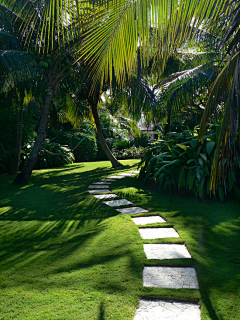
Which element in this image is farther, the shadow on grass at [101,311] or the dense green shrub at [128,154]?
the dense green shrub at [128,154]

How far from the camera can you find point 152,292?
2.05m

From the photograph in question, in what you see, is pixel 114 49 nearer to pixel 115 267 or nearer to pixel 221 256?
pixel 115 267

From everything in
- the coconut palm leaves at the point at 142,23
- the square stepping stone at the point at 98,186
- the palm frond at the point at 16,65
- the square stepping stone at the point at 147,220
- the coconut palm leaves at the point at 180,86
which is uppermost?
the palm frond at the point at 16,65

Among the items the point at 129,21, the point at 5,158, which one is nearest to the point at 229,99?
the point at 129,21

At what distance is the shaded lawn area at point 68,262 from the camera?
1.91m

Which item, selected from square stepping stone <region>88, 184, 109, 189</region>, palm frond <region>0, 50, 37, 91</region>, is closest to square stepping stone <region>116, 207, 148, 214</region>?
square stepping stone <region>88, 184, 109, 189</region>

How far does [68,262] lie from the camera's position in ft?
8.64

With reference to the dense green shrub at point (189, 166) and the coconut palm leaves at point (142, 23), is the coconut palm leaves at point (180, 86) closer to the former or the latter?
the dense green shrub at point (189, 166)

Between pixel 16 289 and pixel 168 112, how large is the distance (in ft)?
23.1

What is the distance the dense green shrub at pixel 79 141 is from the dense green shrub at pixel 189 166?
25.7 ft

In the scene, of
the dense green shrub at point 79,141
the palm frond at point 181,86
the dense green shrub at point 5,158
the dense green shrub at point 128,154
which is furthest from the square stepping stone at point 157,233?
the dense green shrub at point 128,154

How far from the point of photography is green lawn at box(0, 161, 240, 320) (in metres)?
1.92

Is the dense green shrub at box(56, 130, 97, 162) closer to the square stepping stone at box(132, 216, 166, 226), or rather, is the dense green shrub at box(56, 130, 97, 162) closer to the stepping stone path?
the square stepping stone at box(132, 216, 166, 226)

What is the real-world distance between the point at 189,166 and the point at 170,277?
3.28m
